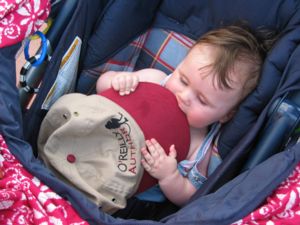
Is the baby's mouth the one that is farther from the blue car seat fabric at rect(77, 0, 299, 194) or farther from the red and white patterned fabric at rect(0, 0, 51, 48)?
the red and white patterned fabric at rect(0, 0, 51, 48)

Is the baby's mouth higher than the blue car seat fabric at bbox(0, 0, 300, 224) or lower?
lower

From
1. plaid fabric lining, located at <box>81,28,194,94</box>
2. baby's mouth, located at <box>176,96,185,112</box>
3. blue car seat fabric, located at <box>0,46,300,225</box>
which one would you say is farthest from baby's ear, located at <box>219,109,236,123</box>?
blue car seat fabric, located at <box>0,46,300,225</box>

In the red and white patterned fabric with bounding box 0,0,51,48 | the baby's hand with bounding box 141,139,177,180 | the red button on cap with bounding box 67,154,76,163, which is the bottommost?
the baby's hand with bounding box 141,139,177,180

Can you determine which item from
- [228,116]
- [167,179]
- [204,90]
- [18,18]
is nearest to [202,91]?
[204,90]

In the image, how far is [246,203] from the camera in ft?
2.51

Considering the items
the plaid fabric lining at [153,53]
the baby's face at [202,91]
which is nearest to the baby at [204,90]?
the baby's face at [202,91]

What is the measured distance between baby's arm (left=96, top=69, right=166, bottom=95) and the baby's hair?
17 cm

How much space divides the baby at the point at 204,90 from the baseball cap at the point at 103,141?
0.04 m

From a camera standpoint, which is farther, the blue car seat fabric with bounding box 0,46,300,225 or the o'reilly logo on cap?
the o'reilly logo on cap

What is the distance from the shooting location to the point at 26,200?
0.76m

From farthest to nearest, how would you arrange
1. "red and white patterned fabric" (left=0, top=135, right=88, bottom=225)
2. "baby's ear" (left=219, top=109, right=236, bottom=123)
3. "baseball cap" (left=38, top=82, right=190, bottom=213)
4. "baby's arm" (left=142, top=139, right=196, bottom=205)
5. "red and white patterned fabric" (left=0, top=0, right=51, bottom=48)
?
"baby's ear" (left=219, top=109, right=236, bottom=123)
"baby's arm" (left=142, top=139, right=196, bottom=205)
"baseball cap" (left=38, top=82, right=190, bottom=213)
"red and white patterned fabric" (left=0, top=0, right=51, bottom=48)
"red and white patterned fabric" (left=0, top=135, right=88, bottom=225)

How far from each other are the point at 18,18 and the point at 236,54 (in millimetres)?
512

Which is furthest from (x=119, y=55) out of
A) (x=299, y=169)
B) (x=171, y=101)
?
(x=299, y=169)

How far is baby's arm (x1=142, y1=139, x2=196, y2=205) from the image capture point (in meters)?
1.09
